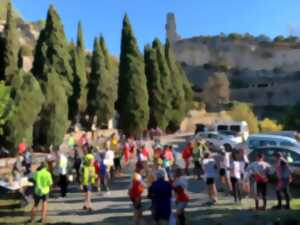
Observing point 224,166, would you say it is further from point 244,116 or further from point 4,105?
point 244,116

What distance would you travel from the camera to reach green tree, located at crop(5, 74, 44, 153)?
30.0 metres

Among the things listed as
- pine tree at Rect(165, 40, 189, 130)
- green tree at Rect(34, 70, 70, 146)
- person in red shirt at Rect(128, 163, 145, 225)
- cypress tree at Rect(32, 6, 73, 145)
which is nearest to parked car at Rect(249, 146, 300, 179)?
person in red shirt at Rect(128, 163, 145, 225)

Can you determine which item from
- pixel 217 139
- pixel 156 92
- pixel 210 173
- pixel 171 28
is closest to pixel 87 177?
pixel 210 173

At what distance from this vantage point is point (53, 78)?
1390 inches

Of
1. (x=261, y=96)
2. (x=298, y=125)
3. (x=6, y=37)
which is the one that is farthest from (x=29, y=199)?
(x=261, y=96)

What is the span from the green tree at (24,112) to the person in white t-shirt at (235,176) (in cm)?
1508

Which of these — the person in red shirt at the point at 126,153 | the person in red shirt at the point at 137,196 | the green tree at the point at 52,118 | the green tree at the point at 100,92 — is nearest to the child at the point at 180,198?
the person in red shirt at the point at 137,196

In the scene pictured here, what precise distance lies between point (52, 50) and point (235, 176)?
2263 cm

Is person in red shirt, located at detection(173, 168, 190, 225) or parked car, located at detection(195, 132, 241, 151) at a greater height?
parked car, located at detection(195, 132, 241, 151)

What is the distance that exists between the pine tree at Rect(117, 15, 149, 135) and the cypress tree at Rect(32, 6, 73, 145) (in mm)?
3907

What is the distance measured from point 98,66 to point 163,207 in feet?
118

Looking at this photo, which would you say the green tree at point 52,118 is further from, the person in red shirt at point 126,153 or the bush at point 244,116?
the bush at point 244,116

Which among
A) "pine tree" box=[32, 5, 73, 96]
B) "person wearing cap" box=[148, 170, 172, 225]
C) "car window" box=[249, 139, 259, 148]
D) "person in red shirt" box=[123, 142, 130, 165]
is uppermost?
"pine tree" box=[32, 5, 73, 96]

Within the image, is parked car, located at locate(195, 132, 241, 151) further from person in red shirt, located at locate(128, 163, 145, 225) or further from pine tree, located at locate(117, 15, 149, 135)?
person in red shirt, located at locate(128, 163, 145, 225)
